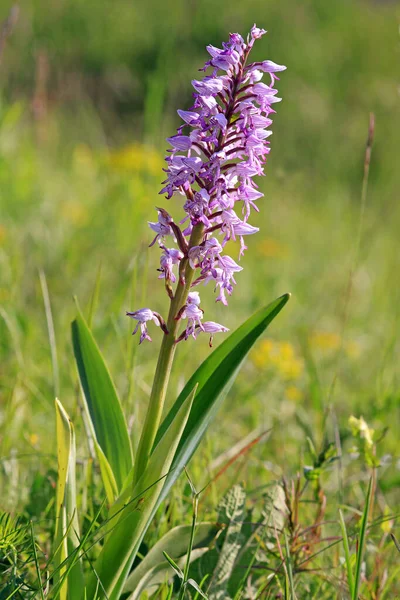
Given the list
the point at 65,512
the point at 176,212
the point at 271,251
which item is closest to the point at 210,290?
the point at 271,251

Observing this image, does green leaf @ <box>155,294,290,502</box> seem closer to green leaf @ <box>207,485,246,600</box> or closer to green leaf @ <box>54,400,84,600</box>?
green leaf @ <box>54,400,84,600</box>

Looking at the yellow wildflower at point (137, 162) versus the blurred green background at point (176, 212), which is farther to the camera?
the yellow wildflower at point (137, 162)

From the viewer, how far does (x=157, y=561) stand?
161cm

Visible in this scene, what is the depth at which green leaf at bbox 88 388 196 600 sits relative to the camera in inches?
53.4

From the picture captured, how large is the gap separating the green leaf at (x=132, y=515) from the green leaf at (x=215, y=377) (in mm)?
72

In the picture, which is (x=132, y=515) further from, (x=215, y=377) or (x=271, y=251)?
(x=271, y=251)

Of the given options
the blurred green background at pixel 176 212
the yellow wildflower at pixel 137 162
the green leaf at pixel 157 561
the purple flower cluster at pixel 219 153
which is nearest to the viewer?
the purple flower cluster at pixel 219 153

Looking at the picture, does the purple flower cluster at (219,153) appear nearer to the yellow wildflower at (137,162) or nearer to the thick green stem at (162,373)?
the thick green stem at (162,373)

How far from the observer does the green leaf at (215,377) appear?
1.47 m

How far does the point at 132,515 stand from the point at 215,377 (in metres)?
0.35

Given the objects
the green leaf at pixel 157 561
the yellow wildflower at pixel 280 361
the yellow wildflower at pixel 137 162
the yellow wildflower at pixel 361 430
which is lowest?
the green leaf at pixel 157 561

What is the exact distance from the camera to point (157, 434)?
156cm

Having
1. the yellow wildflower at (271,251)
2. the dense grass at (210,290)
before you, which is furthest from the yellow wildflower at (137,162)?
the yellow wildflower at (271,251)

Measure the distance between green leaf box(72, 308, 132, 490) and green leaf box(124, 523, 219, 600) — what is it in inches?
6.9
